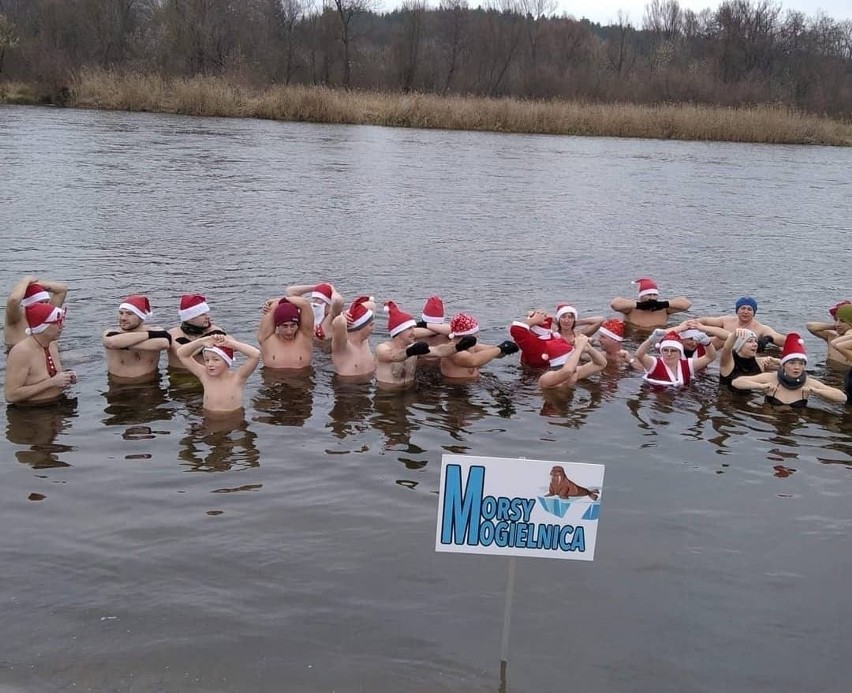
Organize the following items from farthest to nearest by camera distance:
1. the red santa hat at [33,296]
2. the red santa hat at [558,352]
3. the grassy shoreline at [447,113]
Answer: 1. the grassy shoreline at [447,113]
2. the red santa hat at [558,352]
3. the red santa hat at [33,296]

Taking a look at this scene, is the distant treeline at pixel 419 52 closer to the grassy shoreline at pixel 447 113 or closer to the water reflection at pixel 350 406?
the grassy shoreline at pixel 447 113

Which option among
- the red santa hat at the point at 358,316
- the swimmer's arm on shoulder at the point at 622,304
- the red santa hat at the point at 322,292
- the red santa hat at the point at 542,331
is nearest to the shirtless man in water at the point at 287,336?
the red santa hat at the point at 358,316

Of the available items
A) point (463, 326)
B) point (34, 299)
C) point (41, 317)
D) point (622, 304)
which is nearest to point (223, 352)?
point (41, 317)

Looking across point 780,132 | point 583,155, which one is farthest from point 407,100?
point 780,132

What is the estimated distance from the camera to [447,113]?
140ft

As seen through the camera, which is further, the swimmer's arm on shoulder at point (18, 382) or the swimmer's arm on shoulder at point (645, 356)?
the swimmer's arm on shoulder at point (645, 356)

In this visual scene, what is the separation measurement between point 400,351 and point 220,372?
2079mm

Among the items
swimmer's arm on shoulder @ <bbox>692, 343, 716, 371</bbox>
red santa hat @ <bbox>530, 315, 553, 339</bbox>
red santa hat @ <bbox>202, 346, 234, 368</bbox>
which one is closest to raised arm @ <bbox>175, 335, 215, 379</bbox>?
red santa hat @ <bbox>202, 346, 234, 368</bbox>

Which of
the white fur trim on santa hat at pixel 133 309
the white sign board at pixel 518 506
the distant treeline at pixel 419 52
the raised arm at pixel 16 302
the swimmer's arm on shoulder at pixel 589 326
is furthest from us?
Result: the distant treeline at pixel 419 52

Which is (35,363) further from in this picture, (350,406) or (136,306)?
(350,406)

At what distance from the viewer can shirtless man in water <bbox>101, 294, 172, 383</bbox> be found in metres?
10.4

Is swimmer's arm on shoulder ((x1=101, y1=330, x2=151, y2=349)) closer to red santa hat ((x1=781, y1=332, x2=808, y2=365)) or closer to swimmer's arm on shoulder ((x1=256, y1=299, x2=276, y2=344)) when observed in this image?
swimmer's arm on shoulder ((x1=256, y1=299, x2=276, y2=344))

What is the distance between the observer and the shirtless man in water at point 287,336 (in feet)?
36.4

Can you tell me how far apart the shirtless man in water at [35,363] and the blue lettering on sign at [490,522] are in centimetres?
587
